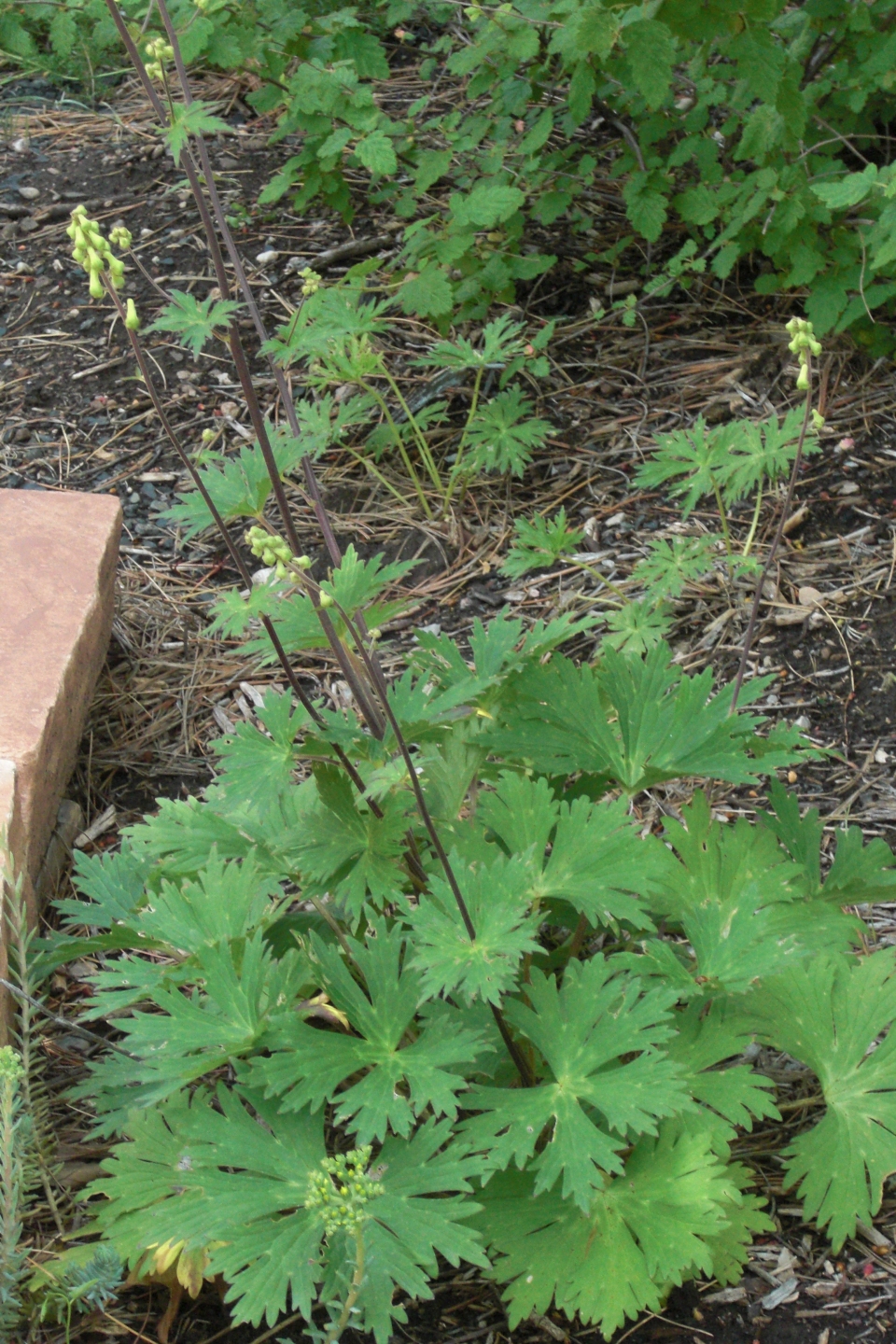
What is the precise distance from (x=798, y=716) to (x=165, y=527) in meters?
1.53

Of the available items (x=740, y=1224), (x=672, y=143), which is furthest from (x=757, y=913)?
(x=672, y=143)

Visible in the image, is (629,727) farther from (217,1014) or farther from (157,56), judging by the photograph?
(157,56)

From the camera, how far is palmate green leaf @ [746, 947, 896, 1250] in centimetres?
146

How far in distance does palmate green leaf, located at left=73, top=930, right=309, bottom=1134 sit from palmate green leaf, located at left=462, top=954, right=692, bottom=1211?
26 centimetres

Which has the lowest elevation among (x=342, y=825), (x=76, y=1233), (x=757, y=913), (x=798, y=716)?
(x=798, y=716)

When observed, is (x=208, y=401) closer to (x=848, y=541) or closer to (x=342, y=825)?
(x=848, y=541)

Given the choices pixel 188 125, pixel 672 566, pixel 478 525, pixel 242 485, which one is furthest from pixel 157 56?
pixel 478 525

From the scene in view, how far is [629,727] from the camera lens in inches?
66.1

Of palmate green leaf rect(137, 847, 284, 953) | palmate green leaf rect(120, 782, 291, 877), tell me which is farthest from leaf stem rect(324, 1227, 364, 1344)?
palmate green leaf rect(120, 782, 291, 877)

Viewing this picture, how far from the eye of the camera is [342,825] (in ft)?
4.96

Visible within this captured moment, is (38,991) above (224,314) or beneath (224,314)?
beneath

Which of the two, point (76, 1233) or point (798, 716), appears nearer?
point (76, 1233)

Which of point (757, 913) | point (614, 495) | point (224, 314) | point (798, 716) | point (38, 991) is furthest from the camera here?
point (614, 495)

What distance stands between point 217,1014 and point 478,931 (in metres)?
0.32
